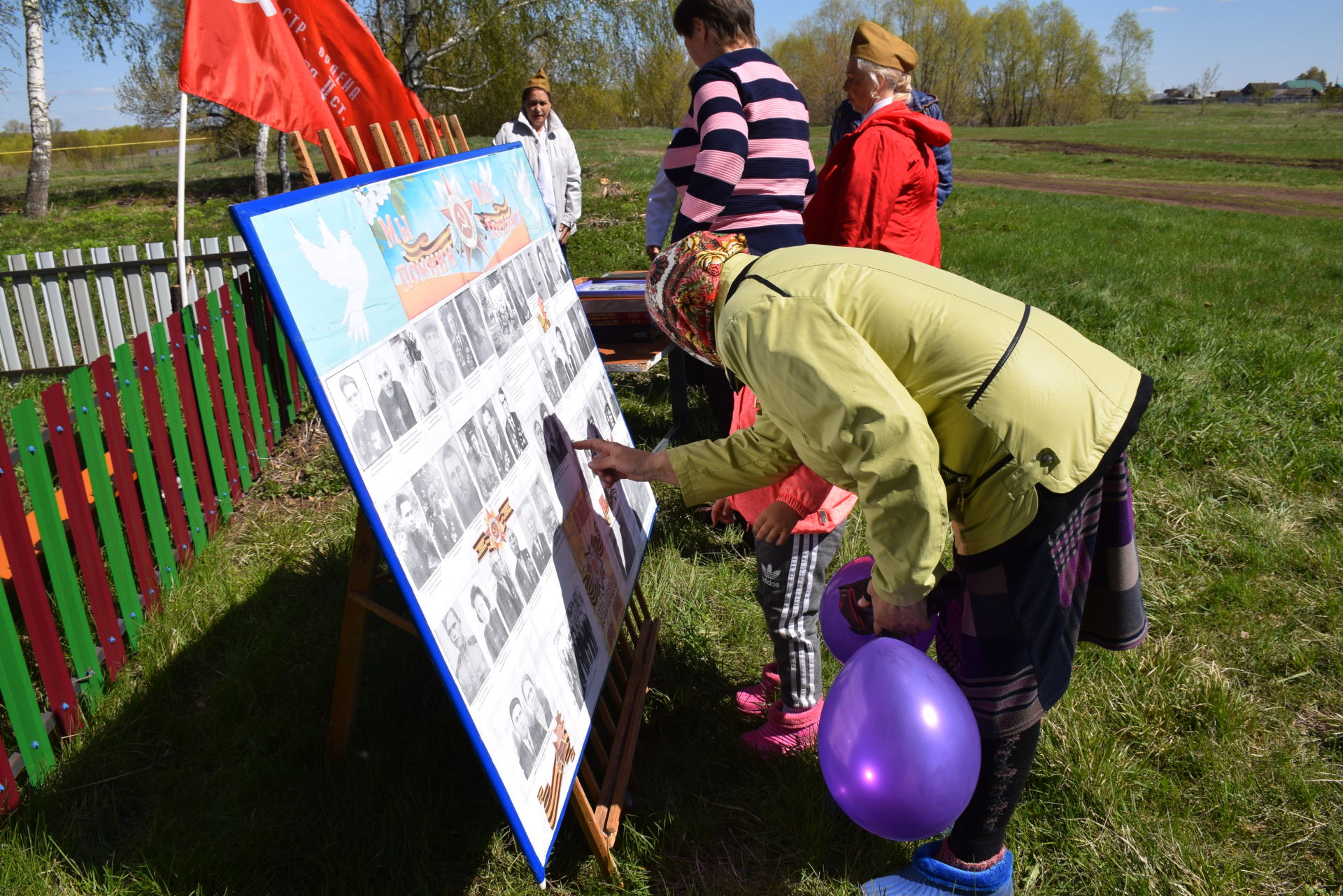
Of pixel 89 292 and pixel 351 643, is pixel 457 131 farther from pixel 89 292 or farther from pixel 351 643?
pixel 89 292

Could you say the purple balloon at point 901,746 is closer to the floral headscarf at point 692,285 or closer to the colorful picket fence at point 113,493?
the floral headscarf at point 692,285

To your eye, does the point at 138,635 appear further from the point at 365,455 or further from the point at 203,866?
the point at 365,455

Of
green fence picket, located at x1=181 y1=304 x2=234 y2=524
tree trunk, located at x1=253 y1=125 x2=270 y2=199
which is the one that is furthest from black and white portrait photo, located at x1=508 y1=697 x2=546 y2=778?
tree trunk, located at x1=253 y1=125 x2=270 y2=199

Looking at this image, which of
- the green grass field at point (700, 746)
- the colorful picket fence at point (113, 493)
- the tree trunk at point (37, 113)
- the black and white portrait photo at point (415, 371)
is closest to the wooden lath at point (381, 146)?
the black and white portrait photo at point (415, 371)

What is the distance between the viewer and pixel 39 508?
278cm

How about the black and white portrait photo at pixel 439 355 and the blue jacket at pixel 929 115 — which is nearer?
the black and white portrait photo at pixel 439 355

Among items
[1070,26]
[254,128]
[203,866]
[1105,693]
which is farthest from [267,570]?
[1070,26]

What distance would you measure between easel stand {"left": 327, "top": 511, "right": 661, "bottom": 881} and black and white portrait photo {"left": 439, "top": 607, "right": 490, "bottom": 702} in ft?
1.32

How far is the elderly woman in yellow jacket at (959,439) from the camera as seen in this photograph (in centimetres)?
157

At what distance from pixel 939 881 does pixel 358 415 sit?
67.5 inches

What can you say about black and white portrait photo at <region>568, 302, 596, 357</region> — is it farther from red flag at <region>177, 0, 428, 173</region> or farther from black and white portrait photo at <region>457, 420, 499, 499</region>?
black and white portrait photo at <region>457, 420, 499, 499</region>

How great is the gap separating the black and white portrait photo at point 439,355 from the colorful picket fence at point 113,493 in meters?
1.44

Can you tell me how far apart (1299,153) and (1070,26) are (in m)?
50.1

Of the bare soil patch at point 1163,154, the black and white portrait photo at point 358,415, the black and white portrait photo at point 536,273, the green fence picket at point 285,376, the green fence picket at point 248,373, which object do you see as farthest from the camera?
the bare soil patch at point 1163,154
